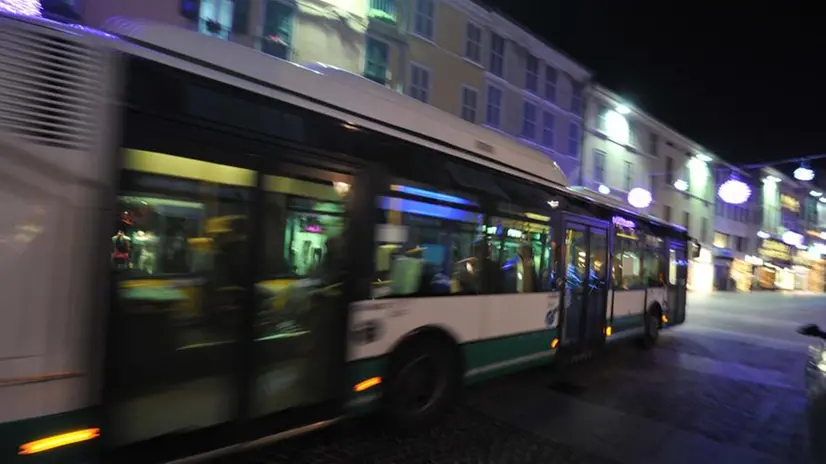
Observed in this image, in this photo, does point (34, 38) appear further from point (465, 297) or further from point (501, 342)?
point (501, 342)

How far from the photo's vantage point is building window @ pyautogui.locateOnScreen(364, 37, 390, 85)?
733 inches

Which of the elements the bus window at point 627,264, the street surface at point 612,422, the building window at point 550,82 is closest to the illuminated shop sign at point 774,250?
the building window at point 550,82

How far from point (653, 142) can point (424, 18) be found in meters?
21.2

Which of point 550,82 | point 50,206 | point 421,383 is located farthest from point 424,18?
point 50,206

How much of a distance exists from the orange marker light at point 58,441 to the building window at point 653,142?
36.5 meters

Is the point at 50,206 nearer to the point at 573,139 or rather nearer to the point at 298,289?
the point at 298,289

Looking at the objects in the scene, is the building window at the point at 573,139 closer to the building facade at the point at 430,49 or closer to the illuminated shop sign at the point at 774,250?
the building facade at the point at 430,49

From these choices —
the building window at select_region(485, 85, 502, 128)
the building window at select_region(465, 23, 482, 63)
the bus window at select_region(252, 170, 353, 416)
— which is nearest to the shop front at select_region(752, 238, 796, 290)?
the building window at select_region(485, 85, 502, 128)

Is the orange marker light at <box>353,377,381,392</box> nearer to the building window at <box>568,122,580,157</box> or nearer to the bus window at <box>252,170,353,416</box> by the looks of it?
the bus window at <box>252,170,353,416</box>

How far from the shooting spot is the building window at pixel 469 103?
22250 millimetres

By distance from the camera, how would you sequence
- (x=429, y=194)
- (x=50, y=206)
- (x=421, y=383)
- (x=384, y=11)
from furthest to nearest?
(x=384, y=11) → (x=421, y=383) → (x=429, y=194) → (x=50, y=206)

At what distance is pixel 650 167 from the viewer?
1367 inches

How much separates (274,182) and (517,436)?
134 inches

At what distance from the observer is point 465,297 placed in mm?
5688
